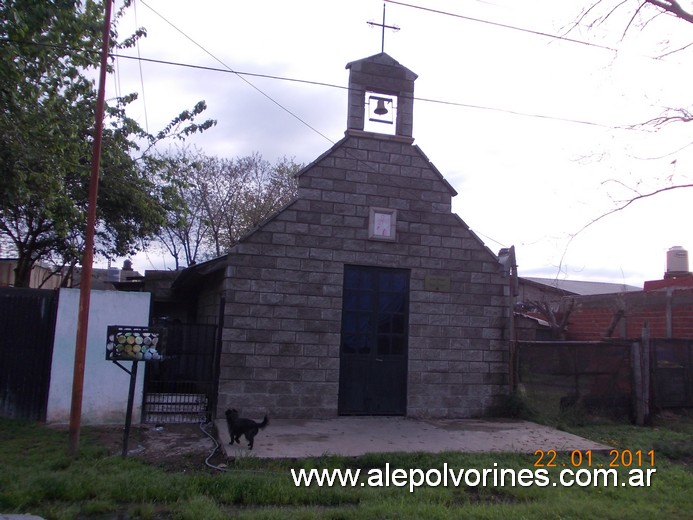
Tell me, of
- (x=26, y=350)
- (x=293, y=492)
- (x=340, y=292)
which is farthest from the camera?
(x=340, y=292)

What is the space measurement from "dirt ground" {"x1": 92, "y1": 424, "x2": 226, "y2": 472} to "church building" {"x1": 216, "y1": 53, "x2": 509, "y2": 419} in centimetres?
91

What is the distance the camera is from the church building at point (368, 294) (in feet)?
35.3

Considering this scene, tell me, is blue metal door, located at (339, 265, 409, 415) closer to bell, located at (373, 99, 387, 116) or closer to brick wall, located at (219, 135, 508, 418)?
brick wall, located at (219, 135, 508, 418)

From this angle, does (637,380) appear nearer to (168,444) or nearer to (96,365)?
(168,444)

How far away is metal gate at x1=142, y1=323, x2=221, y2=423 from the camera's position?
34.6 feet

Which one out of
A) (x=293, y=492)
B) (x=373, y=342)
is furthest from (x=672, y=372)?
(x=293, y=492)

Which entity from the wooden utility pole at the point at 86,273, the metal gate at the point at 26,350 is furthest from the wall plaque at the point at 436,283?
the metal gate at the point at 26,350

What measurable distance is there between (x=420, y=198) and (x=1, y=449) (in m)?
7.92

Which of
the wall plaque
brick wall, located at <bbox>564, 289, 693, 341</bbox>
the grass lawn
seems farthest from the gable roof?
brick wall, located at <bbox>564, 289, 693, 341</bbox>

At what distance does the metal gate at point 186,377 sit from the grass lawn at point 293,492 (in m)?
2.00

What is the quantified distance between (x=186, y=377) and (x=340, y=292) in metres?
3.09

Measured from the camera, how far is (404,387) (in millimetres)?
11414

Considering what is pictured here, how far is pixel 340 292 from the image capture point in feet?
36.8

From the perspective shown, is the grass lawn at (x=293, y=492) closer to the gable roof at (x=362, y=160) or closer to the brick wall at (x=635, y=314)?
the gable roof at (x=362, y=160)
